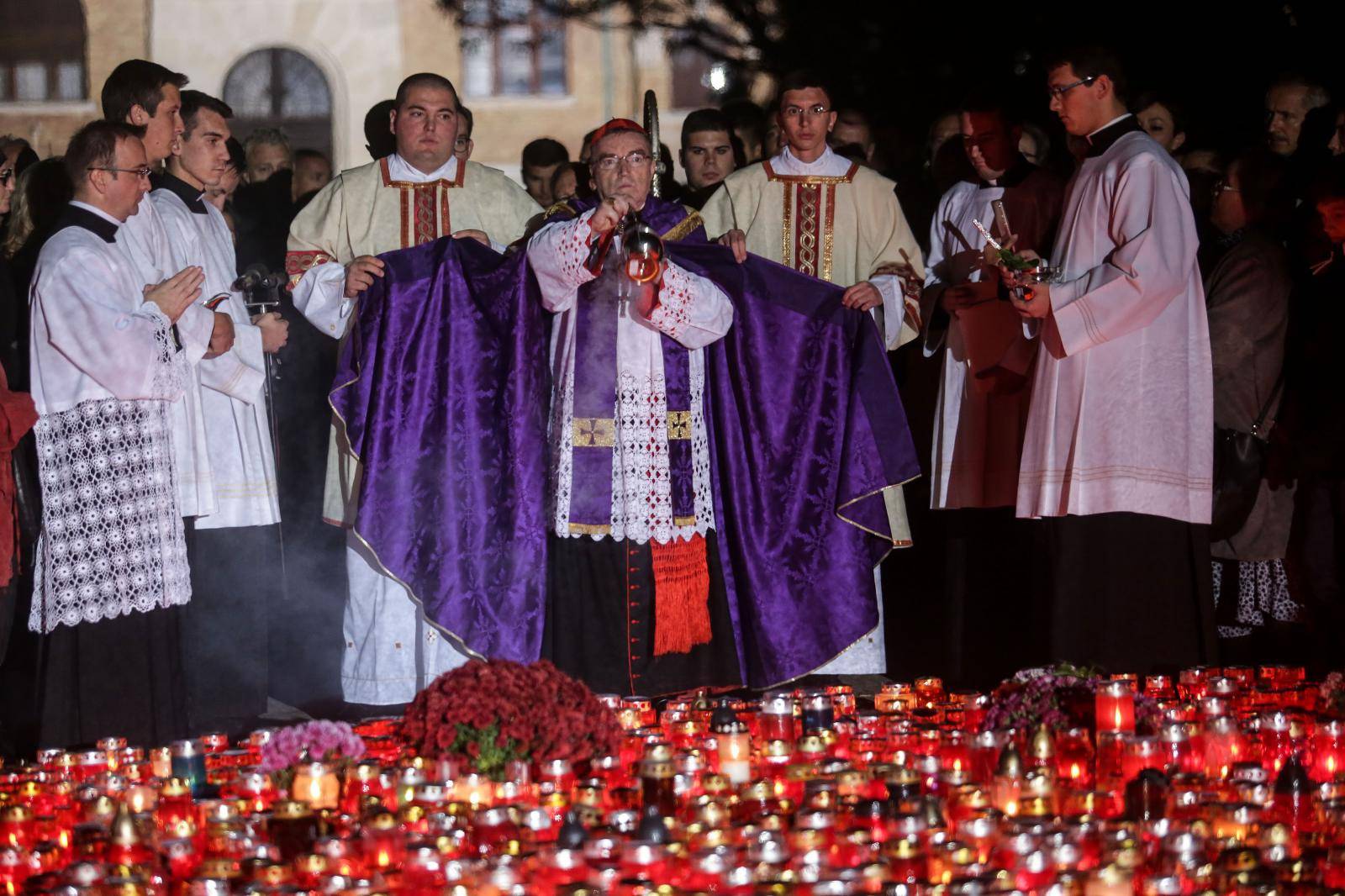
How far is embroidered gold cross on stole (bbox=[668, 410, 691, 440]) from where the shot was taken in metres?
6.36

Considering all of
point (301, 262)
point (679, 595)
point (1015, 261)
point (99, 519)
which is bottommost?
point (679, 595)

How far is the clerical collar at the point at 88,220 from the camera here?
19.2 ft

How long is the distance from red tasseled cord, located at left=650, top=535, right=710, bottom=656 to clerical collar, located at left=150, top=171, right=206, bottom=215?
2177mm

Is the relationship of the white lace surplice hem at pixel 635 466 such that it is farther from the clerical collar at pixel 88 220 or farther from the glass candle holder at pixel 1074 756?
the glass candle holder at pixel 1074 756

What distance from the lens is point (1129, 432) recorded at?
19.9 feet

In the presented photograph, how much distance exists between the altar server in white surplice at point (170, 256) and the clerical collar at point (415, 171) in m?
0.81

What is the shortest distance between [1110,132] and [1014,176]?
0.77 metres

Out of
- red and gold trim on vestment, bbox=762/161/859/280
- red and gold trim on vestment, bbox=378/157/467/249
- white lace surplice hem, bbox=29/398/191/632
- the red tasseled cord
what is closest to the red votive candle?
the red tasseled cord

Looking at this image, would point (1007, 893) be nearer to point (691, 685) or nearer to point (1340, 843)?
point (1340, 843)

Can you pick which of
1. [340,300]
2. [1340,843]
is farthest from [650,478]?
[1340,843]

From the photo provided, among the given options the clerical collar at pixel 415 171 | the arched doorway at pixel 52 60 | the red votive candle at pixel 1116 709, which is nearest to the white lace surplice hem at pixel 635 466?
the clerical collar at pixel 415 171

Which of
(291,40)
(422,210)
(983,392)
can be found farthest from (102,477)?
(291,40)

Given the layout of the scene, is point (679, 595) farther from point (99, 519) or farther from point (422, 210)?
point (99, 519)

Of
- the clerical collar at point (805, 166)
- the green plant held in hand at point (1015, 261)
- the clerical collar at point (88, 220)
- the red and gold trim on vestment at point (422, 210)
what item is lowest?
the green plant held in hand at point (1015, 261)
